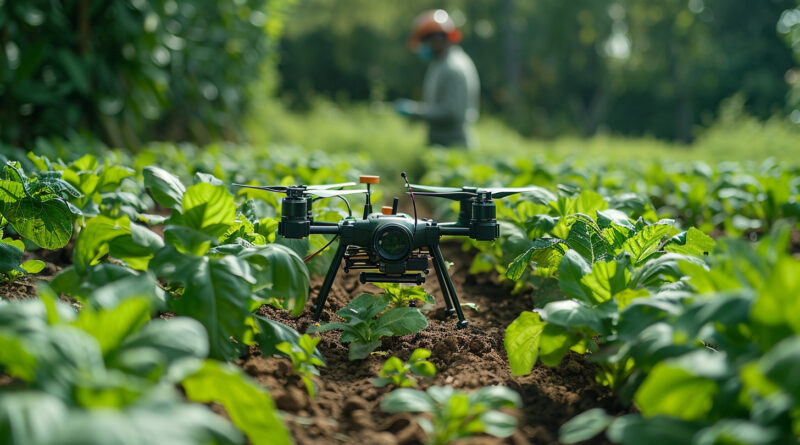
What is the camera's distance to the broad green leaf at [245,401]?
133cm

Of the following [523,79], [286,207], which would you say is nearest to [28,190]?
[286,207]

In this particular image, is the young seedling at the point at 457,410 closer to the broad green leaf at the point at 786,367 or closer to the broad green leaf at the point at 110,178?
the broad green leaf at the point at 786,367

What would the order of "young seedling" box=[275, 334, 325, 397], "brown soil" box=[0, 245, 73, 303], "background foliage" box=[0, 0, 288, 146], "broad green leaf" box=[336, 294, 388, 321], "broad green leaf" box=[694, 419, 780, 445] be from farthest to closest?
"background foliage" box=[0, 0, 288, 146]
"brown soil" box=[0, 245, 73, 303]
"broad green leaf" box=[336, 294, 388, 321]
"young seedling" box=[275, 334, 325, 397]
"broad green leaf" box=[694, 419, 780, 445]

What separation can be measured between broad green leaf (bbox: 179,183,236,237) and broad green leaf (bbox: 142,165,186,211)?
19 cm

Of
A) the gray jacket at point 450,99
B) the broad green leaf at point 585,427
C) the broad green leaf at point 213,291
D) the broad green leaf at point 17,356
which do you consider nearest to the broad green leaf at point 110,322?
the broad green leaf at point 17,356

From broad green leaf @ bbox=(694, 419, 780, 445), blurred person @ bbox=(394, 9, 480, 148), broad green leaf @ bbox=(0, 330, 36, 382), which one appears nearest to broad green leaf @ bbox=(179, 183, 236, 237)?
broad green leaf @ bbox=(0, 330, 36, 382)

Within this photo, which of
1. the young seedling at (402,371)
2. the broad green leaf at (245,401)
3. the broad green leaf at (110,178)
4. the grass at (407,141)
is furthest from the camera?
the grass at (407,141)

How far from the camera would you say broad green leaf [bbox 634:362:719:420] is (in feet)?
4.12

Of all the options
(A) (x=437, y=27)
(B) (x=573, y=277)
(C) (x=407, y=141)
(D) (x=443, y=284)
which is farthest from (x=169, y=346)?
(C) (x=407, y=141)

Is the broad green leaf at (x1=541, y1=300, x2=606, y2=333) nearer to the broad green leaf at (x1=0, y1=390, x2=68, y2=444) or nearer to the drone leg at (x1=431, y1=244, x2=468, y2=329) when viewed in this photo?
the drone leg at (x1=431, y1=244, x2=468, y2=329)

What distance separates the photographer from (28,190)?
2.30m

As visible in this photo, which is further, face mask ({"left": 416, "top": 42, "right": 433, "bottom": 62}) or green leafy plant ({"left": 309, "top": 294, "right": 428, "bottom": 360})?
face mask ({"left": 416, "top": 42, "right": 433, "bottom": 62})

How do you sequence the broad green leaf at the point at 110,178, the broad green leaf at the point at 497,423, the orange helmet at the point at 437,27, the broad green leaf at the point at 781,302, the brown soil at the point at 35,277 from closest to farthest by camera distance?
the broad green leaf at the point at 781,302, the broad green leaf at the point at 497,423, the brown soil at the point at 35,277, the broad green leaf at the point at 110,178, the orange helmet at the point at 437,27

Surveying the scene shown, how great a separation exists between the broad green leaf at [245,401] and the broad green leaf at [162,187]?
2.89ft
